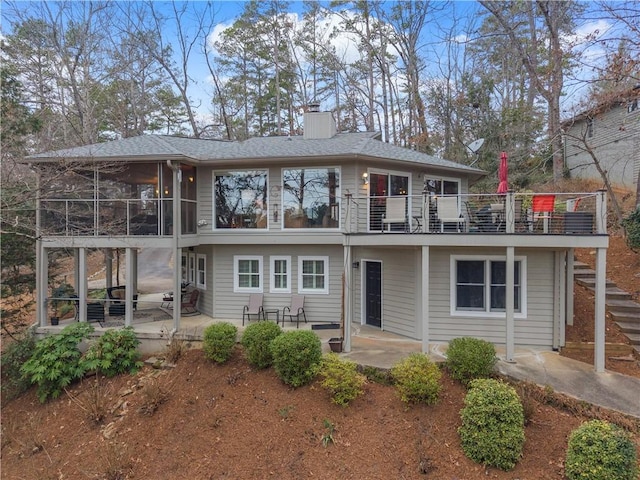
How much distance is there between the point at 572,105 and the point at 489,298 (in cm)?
1197

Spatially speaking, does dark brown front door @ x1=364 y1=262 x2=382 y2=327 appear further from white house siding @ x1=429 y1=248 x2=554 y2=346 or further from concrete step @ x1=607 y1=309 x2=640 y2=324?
concrete step @ x1=607 y1=309 x2=640 y2=324

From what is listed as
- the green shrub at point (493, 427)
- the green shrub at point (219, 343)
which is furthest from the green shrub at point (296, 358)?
the green shrub at point (493, 427)

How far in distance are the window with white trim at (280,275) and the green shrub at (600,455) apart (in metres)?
7.77

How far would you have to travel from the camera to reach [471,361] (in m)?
6.91

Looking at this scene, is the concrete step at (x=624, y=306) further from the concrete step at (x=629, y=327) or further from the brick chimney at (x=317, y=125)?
the brick chimney at (x=317, y=125)

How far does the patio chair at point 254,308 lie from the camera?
35.6 feet

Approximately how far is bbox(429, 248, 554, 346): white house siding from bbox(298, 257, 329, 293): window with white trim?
321 centimetres

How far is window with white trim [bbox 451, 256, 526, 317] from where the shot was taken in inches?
353

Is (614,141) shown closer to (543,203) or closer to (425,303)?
(543,203)

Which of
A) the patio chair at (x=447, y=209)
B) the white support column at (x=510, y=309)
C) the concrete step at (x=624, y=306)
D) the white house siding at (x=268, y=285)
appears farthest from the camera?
the white house siding at (x=268, y=285)

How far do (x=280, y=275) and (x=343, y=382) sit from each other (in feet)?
16.3

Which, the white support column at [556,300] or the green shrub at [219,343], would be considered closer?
the green shrub at [219,343]

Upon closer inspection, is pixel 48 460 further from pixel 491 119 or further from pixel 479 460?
pixel 491 119

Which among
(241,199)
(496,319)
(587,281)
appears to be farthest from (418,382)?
(587,281)
